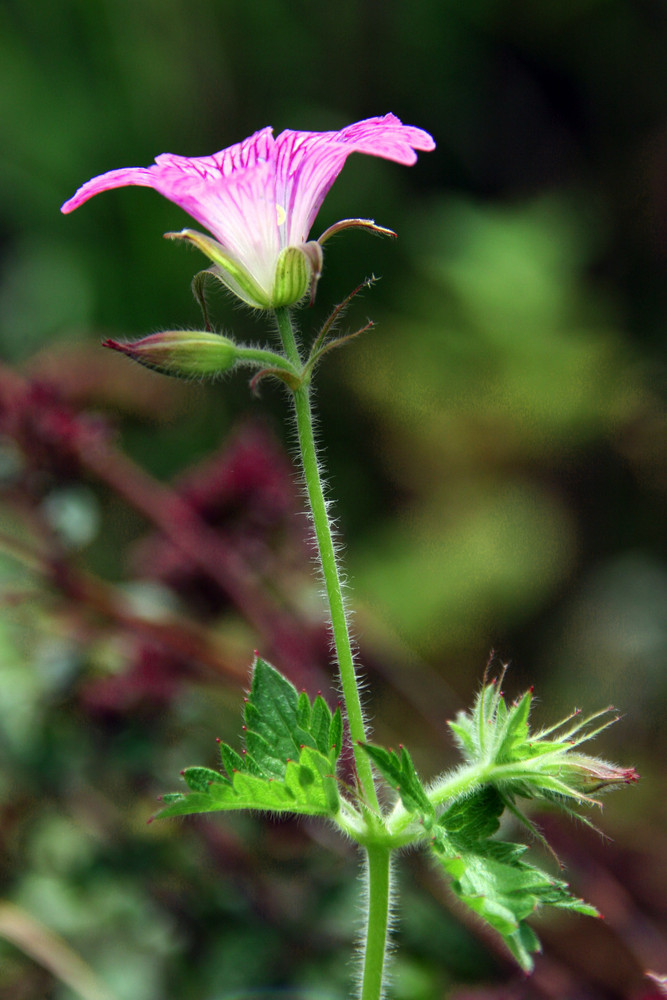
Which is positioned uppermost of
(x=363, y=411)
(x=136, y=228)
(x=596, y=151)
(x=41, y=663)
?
(x=596, y=151)

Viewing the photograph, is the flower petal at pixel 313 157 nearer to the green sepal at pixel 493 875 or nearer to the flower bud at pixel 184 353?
the flower bud at pixel 184 353

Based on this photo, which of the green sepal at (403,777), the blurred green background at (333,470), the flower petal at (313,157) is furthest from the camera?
the blurred green background at (333,470)

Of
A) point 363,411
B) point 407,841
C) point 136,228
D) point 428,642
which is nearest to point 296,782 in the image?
point 407,841

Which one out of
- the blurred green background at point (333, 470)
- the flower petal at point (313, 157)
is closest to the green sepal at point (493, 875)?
the flower petal at point (313, 157)

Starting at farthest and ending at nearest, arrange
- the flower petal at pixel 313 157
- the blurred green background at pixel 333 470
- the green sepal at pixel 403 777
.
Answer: the blurred green background at pixel 333 470, the flower petal at pixel 313 157, the green sepal at pixel 403 777

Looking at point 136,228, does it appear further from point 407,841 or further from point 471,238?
point 407,841

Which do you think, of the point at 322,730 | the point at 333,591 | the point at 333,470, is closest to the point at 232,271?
the point at 333,591

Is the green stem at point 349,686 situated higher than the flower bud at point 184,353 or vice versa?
the flower bud at point 184,353
